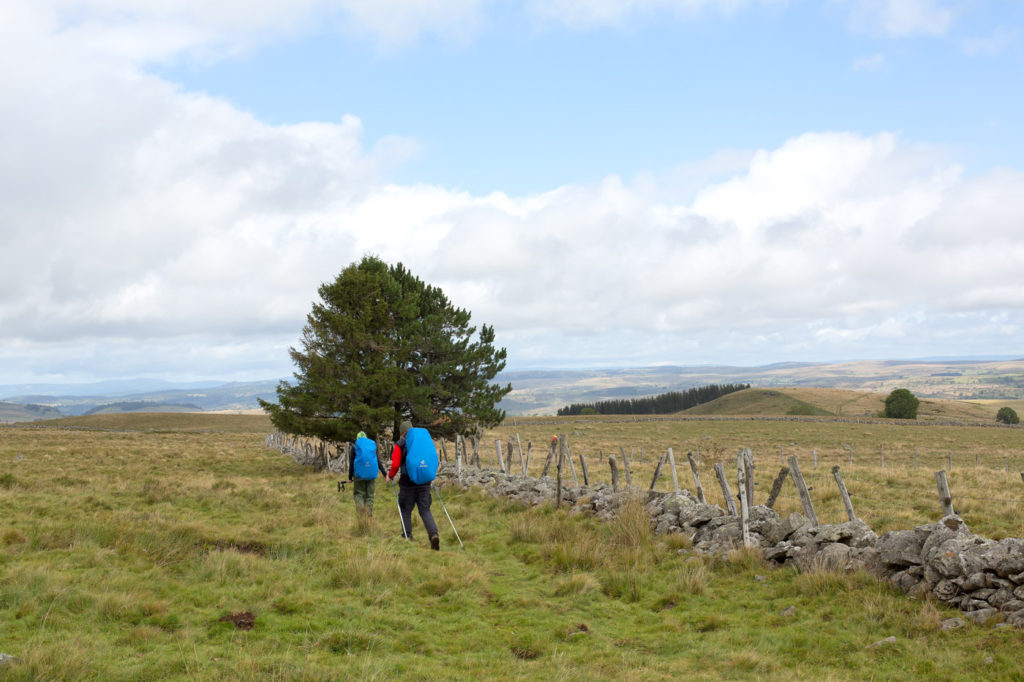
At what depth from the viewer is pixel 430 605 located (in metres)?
8.06

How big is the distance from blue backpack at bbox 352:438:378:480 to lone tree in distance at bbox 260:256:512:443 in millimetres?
10797

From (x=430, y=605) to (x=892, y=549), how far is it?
247 inches

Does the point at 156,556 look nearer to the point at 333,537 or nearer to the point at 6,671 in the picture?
the point at 333,537

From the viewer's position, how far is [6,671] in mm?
4988

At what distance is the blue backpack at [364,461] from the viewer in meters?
14.2

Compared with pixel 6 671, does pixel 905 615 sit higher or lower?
lower

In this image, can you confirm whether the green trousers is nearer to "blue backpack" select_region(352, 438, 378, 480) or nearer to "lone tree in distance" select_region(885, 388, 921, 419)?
"blue backpack" select_region(352, 438, 378, 480)

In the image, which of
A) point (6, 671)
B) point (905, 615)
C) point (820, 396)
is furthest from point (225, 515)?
point (820, 396)

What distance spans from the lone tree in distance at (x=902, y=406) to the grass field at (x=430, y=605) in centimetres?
9687

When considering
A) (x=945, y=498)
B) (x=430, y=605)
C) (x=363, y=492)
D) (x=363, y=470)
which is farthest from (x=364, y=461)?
(x=945, y=498)

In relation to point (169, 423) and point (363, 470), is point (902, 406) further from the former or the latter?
point (169, 423)

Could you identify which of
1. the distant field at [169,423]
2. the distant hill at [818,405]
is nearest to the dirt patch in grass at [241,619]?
the distant field at [169,423]

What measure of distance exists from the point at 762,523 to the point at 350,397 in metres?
18.7

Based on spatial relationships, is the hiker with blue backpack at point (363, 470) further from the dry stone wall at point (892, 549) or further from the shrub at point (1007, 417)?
the shrub at point (1007, 417)
